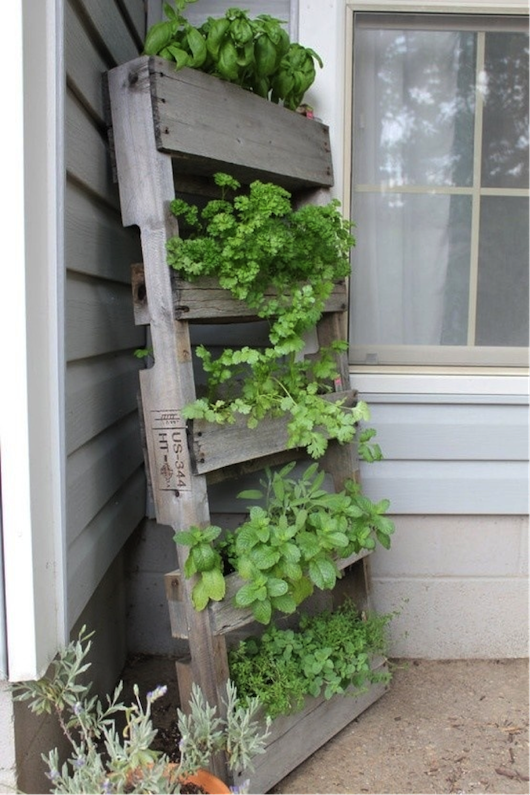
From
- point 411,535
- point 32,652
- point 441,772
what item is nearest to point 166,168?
point 32,652

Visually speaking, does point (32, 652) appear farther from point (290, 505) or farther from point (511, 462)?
point (511, 462)

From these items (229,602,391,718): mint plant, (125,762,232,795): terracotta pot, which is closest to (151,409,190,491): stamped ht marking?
(229,602,391,718): mint plant

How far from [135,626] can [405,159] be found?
7.02 feet

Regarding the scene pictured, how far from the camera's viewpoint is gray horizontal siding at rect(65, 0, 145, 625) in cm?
186

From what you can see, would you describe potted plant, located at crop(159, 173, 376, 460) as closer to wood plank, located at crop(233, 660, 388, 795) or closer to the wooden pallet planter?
the wooden pallet planter

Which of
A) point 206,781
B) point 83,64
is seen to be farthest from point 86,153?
point 206,781

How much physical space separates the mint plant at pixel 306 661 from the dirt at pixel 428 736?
0.64 ft

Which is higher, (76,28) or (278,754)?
(76,28)

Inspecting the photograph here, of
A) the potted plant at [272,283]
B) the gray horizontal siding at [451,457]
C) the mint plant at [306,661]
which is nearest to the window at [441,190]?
the gray horizontal siding at [451,457]

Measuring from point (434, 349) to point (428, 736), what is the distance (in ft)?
4.57

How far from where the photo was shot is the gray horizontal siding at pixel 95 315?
6.09ft

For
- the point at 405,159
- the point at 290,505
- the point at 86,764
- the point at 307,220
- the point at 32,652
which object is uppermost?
the point at 405,159

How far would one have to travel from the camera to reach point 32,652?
157 centimetres

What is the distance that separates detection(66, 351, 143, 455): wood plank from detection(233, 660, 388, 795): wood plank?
3.31ft
